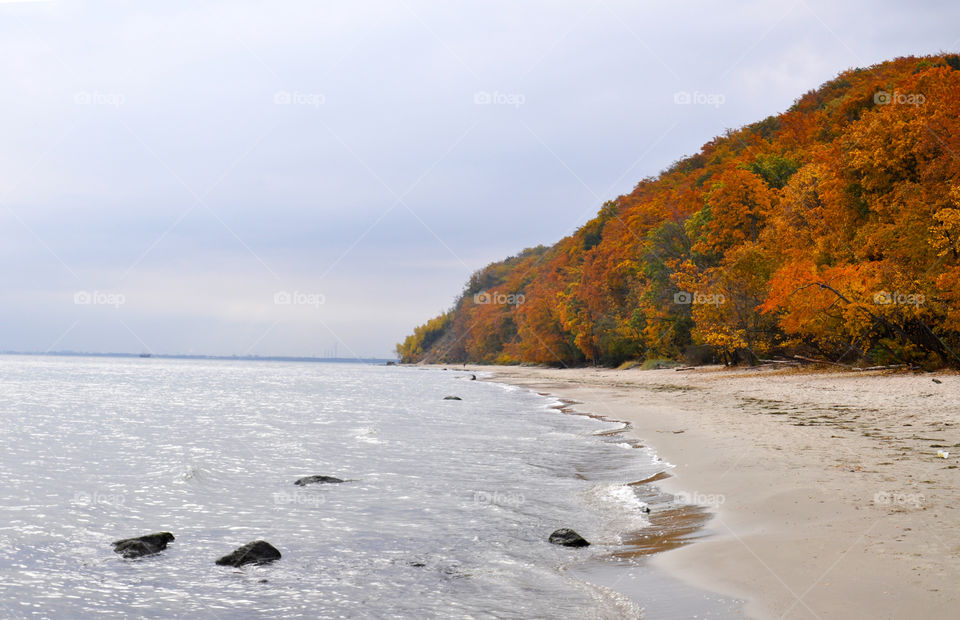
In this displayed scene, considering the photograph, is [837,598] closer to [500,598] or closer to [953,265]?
[500,598]

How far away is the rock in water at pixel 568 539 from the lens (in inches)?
336

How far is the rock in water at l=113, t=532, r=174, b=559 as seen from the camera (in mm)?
8727

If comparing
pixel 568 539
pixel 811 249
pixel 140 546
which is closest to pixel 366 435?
pixel 140 546

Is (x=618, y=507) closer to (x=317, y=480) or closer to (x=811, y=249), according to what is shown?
(x=317, y=480)

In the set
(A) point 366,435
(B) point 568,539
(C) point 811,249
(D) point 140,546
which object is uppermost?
(C) point 811,249

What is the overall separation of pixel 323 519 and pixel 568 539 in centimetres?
423

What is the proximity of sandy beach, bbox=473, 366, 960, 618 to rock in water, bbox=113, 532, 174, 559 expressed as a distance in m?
6.47

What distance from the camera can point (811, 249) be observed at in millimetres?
36125

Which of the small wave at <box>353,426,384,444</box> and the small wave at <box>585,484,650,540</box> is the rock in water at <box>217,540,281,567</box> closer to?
the small wave at <box>585,484,650,540</box>

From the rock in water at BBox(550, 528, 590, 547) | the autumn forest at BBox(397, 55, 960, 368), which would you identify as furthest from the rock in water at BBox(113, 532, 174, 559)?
the autumn forest at BBox(397, 55, 960, 368)

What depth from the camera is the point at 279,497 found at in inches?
504

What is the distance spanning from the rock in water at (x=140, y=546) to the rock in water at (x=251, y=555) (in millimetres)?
1301

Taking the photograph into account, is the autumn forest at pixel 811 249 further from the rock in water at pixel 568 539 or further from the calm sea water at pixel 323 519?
the rock in water at pixel 568 539

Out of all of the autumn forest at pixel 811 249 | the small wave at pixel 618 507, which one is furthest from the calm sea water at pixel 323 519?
the autumn forest at pixel 811 249
